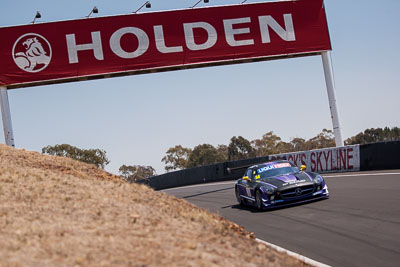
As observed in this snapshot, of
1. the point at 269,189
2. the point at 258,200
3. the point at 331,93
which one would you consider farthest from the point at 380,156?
the point at 269,189

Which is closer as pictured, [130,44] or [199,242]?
[199,242]

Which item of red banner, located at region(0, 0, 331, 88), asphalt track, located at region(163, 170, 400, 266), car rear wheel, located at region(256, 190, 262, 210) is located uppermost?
red banner, located at region(0, 0, 331, 88)

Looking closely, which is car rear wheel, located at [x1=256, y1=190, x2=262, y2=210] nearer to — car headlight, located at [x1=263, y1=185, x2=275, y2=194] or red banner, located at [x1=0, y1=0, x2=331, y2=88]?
car headlight, located at [x1=263, y1=185, x2=275, y2=194]

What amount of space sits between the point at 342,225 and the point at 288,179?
12.8 feet

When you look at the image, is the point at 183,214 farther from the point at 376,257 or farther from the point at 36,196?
the point at 376,257

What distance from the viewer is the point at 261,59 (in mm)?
27562

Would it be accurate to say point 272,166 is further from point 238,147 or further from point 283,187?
point 238,147

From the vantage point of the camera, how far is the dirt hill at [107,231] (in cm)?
505

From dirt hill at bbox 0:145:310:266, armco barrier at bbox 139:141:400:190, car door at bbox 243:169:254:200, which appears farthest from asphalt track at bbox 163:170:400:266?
armco barrier at bbox 139:141:400:190

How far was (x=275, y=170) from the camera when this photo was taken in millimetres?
14570

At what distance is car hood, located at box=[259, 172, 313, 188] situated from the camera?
43.9 ft

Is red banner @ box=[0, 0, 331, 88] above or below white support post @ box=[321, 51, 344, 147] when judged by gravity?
above

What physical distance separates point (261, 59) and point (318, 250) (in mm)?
20653

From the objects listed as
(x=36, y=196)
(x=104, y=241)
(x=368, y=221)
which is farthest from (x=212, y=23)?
(x=104, y=241)
